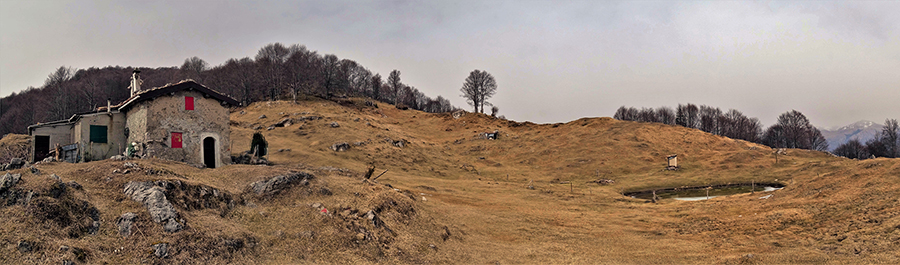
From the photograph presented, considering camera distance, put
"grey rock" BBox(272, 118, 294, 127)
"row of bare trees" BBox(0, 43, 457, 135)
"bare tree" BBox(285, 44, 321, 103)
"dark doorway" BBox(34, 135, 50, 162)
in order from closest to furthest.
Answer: "dark doorway" BBox(34, 135, 50, 162), "grey rock" BBox(272, 118, 294, 127), "row of bare trees" BBox(0, 43, 457, 135), "bare tree" BBox(285, 44, 321, 103)

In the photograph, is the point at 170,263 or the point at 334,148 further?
the point at 334,148

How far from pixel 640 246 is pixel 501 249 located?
7.11m

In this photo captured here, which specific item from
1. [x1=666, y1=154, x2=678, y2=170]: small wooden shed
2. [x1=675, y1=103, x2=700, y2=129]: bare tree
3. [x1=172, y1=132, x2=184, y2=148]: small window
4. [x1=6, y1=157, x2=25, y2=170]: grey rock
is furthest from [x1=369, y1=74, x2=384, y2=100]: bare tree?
[x1=6, y1=157, x2=25, y2=170]: grey rock

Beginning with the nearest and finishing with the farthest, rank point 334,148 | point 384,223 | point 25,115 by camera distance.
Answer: point 384,223, point 334,148, point 25,115

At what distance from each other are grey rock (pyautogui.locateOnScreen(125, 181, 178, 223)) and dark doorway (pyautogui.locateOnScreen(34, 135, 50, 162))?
20.5 metres

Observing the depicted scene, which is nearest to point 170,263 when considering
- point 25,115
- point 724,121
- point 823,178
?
point 823,178

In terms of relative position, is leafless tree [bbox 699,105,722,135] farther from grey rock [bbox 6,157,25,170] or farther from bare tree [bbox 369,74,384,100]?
grey rock [bbox 6,157,25,170]

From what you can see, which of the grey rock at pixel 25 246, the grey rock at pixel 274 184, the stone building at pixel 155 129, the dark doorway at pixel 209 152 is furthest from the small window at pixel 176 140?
the grey rock at pixel 25 246

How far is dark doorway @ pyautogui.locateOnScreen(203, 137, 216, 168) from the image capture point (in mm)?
32781

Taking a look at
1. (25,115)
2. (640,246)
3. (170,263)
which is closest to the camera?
(170,263)

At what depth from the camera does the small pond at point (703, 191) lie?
4366cm

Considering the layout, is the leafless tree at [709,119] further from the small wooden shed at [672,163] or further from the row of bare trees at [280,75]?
the row of bare trees at [280,75]

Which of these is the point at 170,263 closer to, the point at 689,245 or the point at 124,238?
the point at 124,238

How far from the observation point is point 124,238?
48.7 ft
